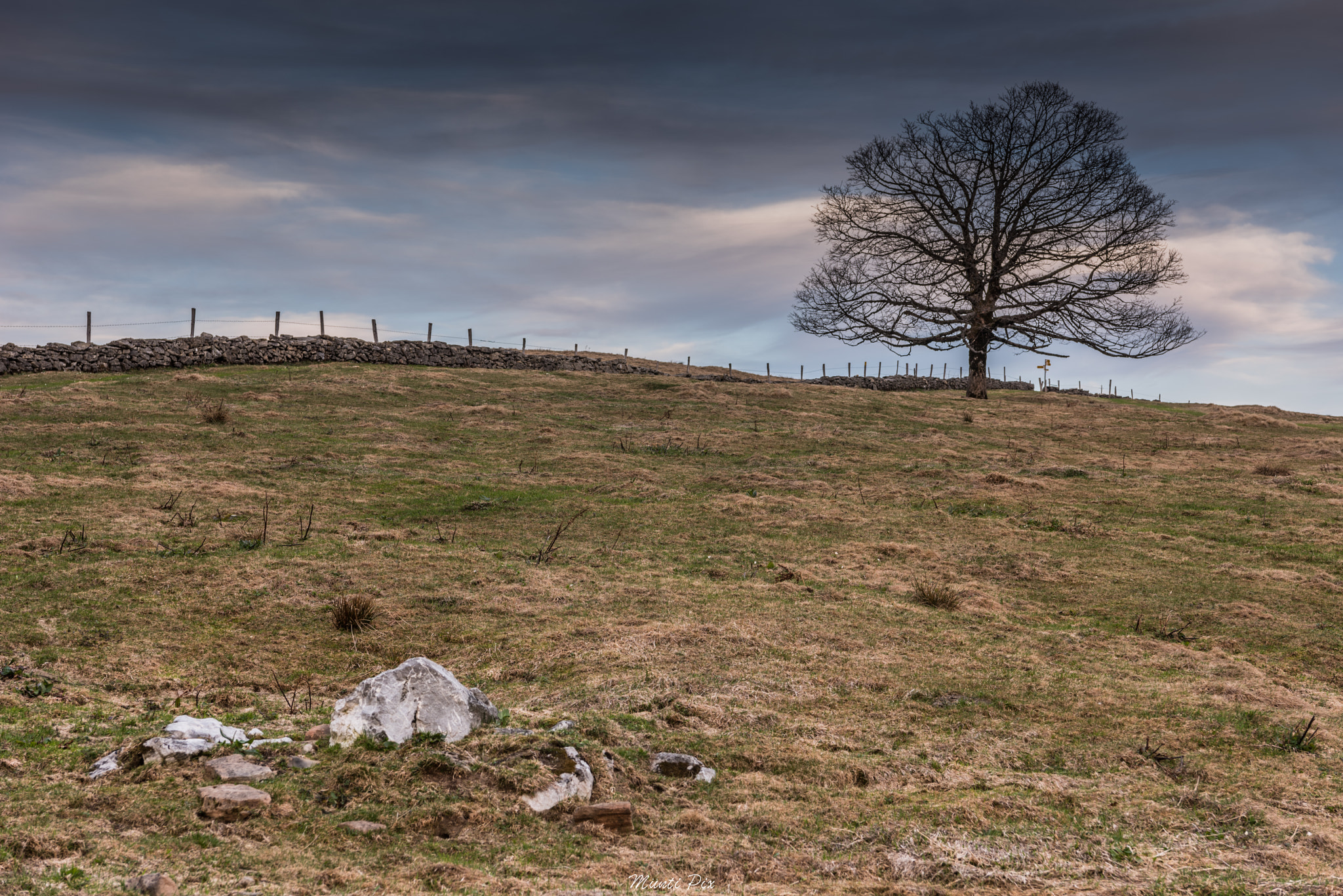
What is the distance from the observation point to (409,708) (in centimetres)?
659

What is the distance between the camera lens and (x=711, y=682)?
8.49 metres

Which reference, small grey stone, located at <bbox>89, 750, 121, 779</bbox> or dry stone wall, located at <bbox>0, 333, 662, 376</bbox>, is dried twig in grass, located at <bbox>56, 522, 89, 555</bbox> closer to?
small grey stone, located at <bbox>89, 750, 121, 779</bbox>

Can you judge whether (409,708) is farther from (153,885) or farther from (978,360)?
(978,360)

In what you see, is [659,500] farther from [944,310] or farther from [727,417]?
[944,310]

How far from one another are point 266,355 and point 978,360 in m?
30.9

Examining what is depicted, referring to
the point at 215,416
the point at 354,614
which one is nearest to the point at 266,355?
the point at 215,416

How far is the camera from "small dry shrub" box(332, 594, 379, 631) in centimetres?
992

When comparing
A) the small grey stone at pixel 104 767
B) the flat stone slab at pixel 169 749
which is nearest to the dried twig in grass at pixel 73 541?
the small grey stone at pixel 104 767

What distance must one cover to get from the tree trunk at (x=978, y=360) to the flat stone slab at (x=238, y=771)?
38.1m

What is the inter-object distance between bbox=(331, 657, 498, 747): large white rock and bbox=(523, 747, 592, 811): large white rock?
978 mm

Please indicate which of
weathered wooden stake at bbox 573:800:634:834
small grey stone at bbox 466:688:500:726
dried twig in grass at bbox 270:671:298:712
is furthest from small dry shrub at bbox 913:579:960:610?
dried twig in grass at bbox 270:671:298:712

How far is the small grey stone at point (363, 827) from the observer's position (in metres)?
5.34

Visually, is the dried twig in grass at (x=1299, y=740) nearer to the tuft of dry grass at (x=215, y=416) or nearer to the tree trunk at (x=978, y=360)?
the tuft of dry grass at (x=215, y=416)

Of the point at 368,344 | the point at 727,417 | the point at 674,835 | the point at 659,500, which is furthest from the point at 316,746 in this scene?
the point at 368,344
